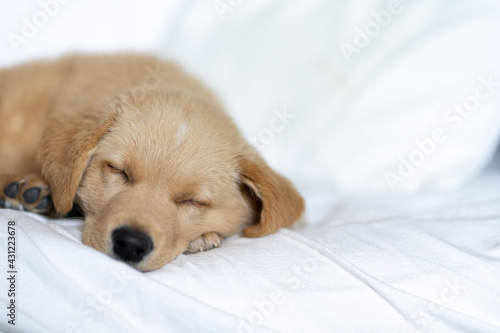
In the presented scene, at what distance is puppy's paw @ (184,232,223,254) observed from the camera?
8.92 ft

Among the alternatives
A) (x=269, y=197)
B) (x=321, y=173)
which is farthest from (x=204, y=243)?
(x=321, y=173)

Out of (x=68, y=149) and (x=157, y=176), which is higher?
(x=157, y=176)

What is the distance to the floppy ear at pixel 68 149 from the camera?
267 cm

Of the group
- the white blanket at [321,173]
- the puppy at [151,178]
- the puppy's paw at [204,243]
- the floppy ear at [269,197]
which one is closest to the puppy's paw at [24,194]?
the puppy at [151,178]

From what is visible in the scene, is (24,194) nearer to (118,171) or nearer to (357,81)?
(118,171)

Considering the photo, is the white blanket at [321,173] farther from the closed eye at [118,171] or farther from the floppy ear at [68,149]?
the closed eye at [118,171]

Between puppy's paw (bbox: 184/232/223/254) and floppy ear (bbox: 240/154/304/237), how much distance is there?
0.62 feet

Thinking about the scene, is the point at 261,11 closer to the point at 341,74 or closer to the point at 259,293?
the point at 341,74

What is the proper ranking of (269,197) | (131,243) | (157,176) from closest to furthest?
(131,243) → (157,176) → (269,197)

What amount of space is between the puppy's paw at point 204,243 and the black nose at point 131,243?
419mm

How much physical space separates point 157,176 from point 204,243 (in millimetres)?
467

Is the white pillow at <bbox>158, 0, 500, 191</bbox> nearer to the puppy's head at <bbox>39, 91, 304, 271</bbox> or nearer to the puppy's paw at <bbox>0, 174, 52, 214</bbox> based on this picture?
the puppy's head at <bbox>39, 91, 304, 271</bbox>

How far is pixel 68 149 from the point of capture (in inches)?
108

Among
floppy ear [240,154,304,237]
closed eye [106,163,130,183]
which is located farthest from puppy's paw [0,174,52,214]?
floppy ear [240,154,304,237]
